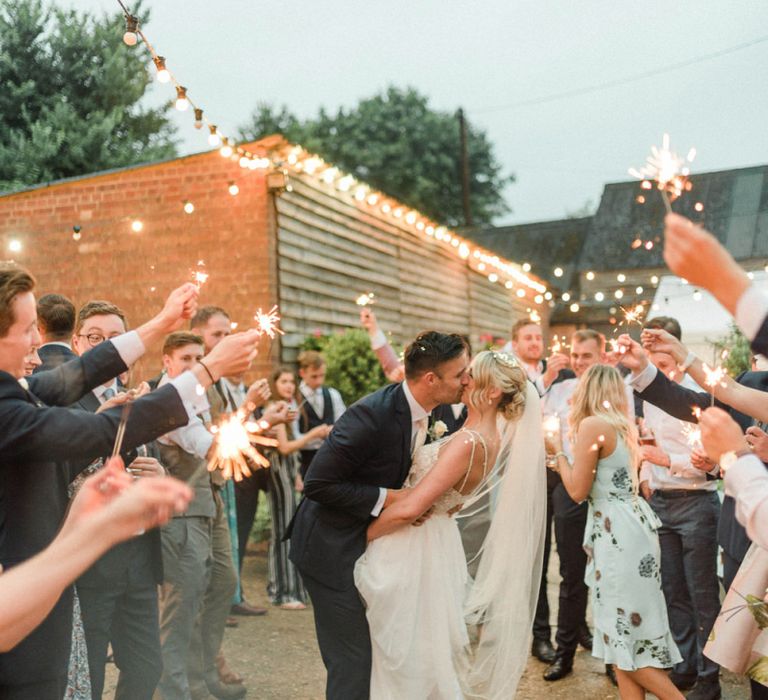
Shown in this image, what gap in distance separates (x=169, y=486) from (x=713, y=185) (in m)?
20.7

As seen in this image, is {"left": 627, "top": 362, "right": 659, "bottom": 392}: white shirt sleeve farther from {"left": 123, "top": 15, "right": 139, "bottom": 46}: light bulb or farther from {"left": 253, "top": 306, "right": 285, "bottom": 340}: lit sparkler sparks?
{"left": 123, "top": 15, "right": 139, "bottom": 46}: light bulb

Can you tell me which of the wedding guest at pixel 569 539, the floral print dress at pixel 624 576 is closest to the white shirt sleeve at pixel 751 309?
the floral print dress at pixel 624 576

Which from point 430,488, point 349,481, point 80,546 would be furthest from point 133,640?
point 80,546

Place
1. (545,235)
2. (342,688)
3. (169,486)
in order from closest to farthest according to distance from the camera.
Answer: (169,486) < (342,688) < (545,235)

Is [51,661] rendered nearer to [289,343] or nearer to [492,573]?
[492,573]

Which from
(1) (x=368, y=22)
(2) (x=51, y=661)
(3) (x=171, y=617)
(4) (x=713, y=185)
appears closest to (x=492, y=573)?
(3) (x=171, y=617)

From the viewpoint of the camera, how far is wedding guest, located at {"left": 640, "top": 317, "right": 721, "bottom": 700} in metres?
4.65

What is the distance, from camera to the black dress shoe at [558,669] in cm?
486

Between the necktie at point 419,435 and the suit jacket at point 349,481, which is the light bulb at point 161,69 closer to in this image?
the suit jacket at point 349,481

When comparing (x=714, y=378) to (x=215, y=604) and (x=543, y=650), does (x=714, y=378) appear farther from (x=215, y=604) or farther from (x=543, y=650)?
(x=215, y=604)

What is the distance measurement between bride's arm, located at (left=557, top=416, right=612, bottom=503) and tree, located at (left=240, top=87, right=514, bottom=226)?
2968 centimetres

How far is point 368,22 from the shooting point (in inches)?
3829

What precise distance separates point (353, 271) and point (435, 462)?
783 cm

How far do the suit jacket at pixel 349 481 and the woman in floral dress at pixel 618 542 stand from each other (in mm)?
1288
